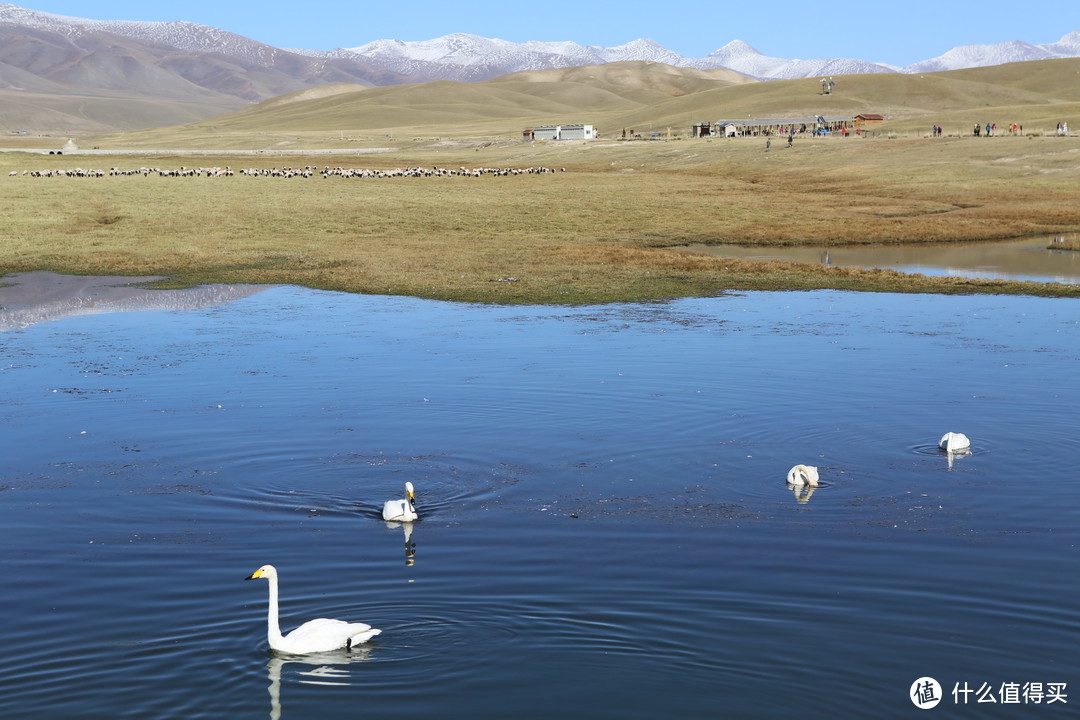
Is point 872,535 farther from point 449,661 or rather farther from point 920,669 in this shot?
point 449,661

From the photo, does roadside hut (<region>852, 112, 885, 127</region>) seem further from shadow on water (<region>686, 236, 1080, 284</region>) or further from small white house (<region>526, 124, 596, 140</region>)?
shadow on water (<region>686, 236, 1080, 284</region>)

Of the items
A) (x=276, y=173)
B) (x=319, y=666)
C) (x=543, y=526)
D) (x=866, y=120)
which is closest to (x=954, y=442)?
(x=543, y=526)

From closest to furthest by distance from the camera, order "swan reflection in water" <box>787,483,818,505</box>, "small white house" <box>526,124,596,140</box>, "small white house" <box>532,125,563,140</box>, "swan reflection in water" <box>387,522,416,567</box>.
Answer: "swan reflection in water" <box>387,522,416,567</box>, "swan reflection in water" <box>787,483,818,505</box>, "small white house" <box>526,124,596,140</box>, "small white house" <box>532,125,563,140</box>

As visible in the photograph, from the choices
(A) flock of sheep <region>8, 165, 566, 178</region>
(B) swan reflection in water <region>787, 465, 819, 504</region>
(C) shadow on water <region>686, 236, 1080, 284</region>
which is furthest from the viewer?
(A) flock of sheep <region>8, 165, 566, 178</region>

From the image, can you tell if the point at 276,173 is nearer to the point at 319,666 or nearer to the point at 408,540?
the point at 408,540

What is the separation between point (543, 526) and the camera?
15.3 m

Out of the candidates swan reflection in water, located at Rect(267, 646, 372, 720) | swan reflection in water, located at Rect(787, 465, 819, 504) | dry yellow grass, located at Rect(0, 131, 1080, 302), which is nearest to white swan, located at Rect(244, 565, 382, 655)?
swan reflection in water, located at Rect(267, 646, 372, 720)

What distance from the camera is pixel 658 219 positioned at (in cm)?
6219

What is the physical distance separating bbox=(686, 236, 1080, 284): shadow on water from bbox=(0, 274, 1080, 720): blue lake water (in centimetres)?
1481

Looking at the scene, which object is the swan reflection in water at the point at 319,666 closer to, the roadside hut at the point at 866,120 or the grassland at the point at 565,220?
the grassland at the point at 565,220

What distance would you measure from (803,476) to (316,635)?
25.9 ft

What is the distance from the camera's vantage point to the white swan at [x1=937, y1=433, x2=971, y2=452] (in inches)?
718

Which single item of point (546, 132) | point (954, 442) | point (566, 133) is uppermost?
point (546, 132)

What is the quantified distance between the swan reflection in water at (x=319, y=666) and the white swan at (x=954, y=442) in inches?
404
